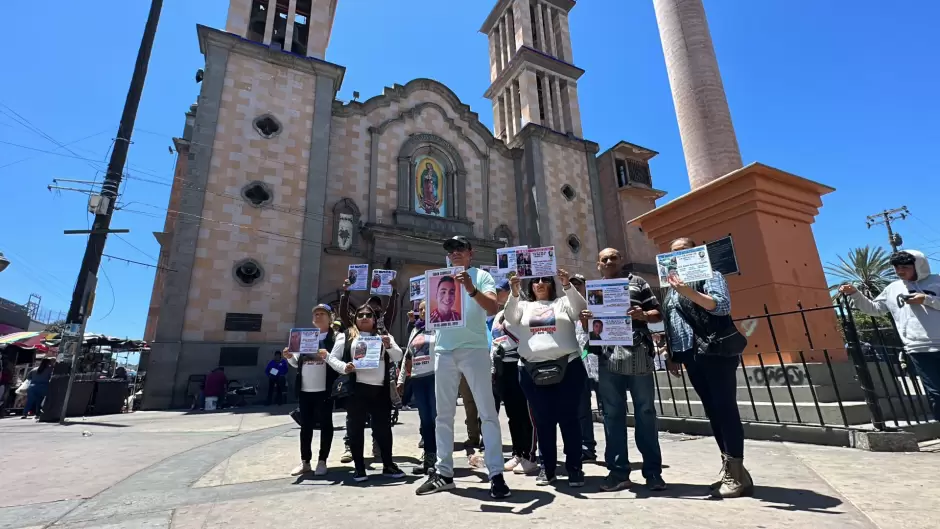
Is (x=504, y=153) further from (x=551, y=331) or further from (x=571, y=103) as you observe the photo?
(x=551, y=331)

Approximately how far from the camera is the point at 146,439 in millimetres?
6121

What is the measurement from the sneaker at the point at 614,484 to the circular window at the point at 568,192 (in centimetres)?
1825

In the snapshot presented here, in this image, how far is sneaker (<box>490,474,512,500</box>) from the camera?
2893 millimetres

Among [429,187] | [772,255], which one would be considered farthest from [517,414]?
[429,187]

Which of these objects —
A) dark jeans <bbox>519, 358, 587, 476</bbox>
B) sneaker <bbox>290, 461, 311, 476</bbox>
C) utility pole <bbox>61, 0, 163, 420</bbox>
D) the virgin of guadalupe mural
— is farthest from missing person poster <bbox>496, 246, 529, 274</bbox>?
the virgin of guadalupe mural

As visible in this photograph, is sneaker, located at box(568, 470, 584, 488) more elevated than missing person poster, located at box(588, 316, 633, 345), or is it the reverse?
missing person poster, located at box(588, 316, 633, 345)

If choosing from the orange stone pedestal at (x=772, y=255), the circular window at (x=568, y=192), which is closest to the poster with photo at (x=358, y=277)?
the orange stone pedestal at (x=772, y=255)

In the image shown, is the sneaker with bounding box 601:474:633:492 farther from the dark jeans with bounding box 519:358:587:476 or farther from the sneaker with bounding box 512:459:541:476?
the sneaker with bounding box 512:459:541:476

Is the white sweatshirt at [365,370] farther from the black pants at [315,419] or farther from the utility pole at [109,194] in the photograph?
the utility pole at [109,194]

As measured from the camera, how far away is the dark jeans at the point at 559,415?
3211mm

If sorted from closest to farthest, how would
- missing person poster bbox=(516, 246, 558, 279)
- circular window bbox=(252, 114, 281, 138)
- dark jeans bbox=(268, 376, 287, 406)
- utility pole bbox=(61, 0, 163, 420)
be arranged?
missing person poster bbox=(516, 246, 558, 279) < utility pole bbox=(61, 0, 163, 420) < dark jeans bbox=(268, 376, 287, 406) < circular window bbox=(252, 114, 281, 138)

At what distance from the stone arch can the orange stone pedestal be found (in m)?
12.6

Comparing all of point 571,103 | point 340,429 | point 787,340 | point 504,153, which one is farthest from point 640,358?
point 571,103

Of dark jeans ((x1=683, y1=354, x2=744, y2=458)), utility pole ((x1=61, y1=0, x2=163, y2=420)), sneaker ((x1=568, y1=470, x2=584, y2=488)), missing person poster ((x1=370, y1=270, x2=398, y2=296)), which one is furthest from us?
utility pole ((x1=61, y1=0, x2=163, y2=420))
